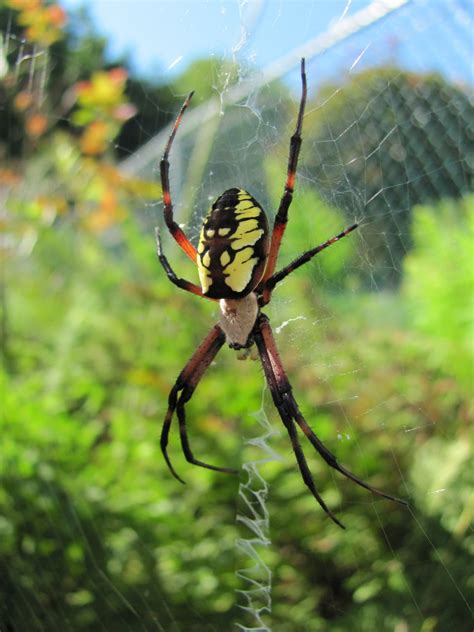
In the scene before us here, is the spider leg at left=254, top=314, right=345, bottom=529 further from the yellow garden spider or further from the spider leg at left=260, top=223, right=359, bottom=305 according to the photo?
the spider leg at left=260, top=223, right=359, bottom=305

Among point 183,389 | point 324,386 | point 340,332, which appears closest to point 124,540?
point 183,389

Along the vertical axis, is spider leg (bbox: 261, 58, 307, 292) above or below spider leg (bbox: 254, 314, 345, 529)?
above

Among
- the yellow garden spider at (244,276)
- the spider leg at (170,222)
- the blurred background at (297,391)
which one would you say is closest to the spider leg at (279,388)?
the yellow garden spider at (244,276)

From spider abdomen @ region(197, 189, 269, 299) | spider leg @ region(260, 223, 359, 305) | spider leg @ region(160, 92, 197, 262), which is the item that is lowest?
spider leg @ region(260, 223, 359, 305)

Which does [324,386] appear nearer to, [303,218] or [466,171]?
[303,218]

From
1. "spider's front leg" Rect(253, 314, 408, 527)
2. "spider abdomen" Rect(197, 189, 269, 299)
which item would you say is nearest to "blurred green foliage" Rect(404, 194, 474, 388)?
"spider's front leg" Rect(253, 314, 408, 527)

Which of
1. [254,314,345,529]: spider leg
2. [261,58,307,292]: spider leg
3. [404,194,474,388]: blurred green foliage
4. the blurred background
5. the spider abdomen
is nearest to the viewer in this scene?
the spider abdomen

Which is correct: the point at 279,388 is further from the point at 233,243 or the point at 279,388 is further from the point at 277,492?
the point at 277,492
